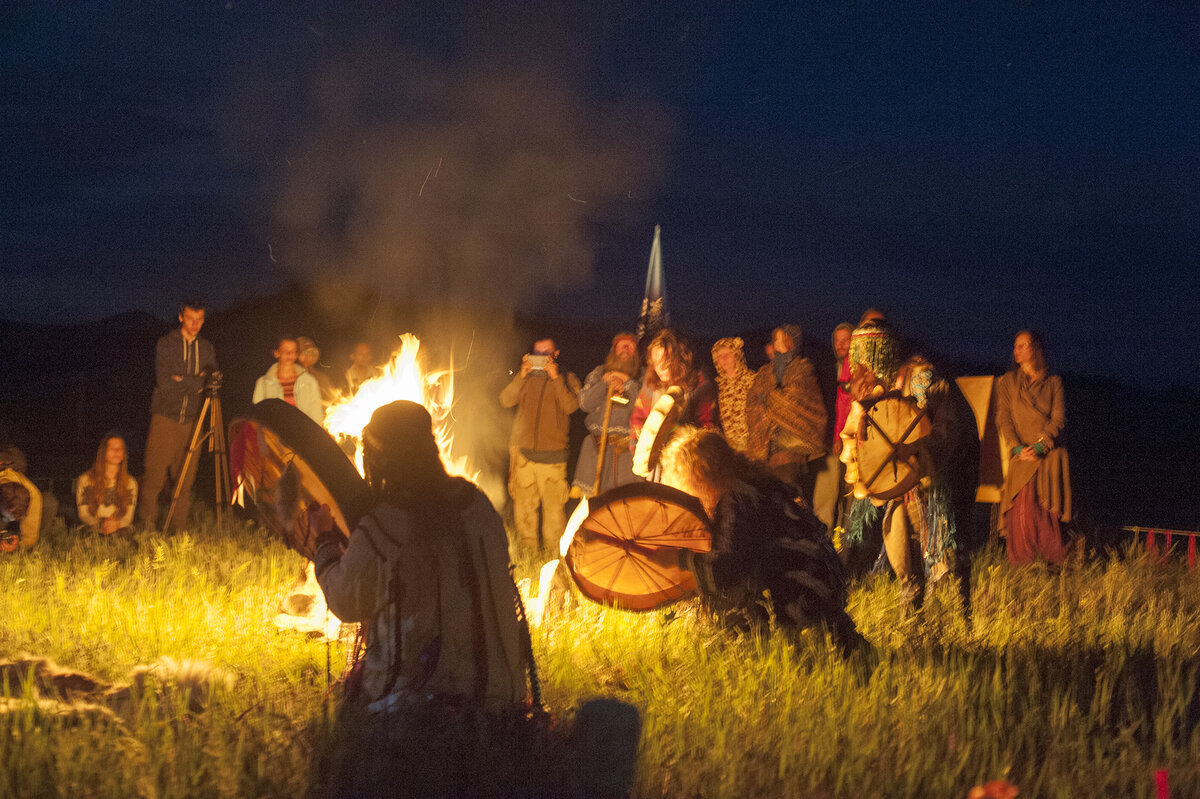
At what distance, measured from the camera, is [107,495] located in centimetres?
938

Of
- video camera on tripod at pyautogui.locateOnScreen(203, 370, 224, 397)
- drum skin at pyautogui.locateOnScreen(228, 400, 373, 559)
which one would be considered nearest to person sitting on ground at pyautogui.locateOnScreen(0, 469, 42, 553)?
video camera on tripod at pyautogui.locateOnScreen(203, 370, 224, 397)

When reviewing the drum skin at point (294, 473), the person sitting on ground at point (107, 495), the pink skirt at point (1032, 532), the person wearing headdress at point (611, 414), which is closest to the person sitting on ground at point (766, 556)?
the drum skin at point (294, 473)

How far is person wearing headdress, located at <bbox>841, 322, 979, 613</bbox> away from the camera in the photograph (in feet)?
21.7

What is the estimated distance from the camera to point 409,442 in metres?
3.86

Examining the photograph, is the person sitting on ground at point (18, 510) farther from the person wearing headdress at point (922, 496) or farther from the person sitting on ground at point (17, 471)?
the person wearing headdress at point (922, 496)

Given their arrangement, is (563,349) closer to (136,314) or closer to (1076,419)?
(1076,419)

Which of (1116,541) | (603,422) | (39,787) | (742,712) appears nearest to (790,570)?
(742,712)

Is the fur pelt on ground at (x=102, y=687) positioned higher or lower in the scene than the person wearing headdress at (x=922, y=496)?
lower

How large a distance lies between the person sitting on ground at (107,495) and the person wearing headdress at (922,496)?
5930 millimetres

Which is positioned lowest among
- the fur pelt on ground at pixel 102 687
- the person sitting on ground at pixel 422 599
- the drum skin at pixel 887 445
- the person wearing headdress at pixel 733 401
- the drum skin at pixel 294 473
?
the fur pelt on ground at pixel 102 687

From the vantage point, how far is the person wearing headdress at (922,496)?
6629 mm

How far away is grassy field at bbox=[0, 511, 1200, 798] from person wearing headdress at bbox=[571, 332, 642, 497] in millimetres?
2432

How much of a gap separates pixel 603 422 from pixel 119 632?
424 centimetres

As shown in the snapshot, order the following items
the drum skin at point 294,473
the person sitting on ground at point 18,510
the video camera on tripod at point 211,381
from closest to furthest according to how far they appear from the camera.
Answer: the drum skin at point 294,473
the person sitting on ground at point 18,510
the video camera on tripod at point 211,381
